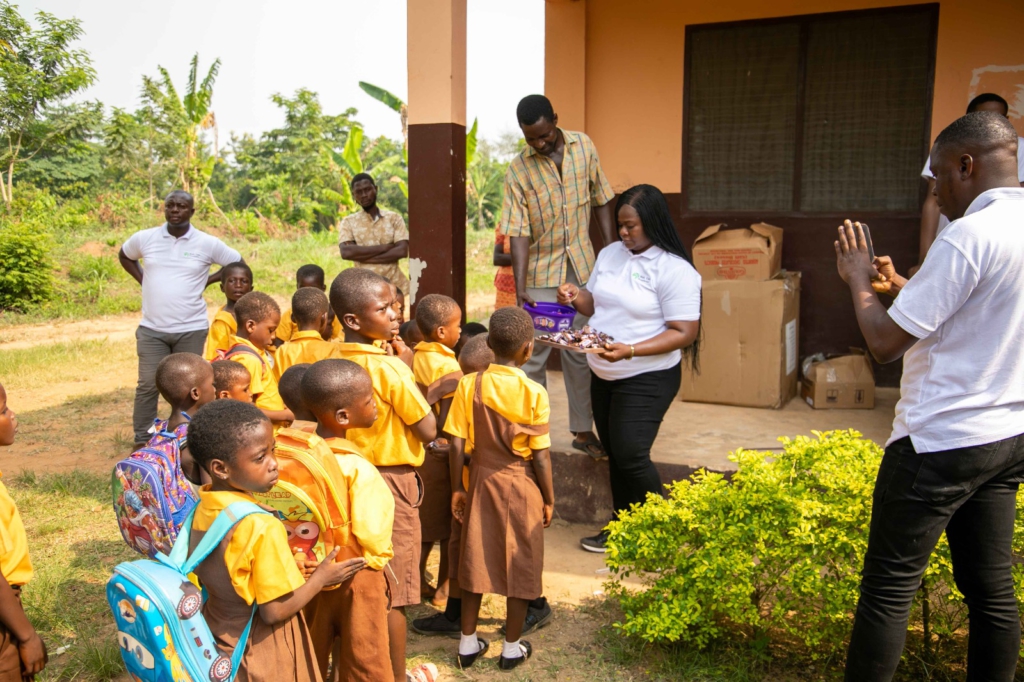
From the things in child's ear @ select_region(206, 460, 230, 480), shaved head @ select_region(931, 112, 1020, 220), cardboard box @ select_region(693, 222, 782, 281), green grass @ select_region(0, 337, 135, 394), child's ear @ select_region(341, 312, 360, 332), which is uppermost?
shaved head @ select_region(931, 112, 1020, 220)

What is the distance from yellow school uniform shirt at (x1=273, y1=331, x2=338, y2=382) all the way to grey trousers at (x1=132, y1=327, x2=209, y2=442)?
7.19 ft

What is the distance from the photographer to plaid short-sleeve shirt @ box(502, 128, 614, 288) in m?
4.90

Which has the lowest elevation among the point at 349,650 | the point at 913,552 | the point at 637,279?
the point at 349,650

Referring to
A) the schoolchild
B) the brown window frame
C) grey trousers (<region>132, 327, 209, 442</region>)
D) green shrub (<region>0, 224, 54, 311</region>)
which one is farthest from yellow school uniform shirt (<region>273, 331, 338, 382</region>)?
green shrub (<region>0, 224, 54, 311</region>)

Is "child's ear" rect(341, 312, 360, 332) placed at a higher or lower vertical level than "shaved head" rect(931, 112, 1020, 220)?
lower

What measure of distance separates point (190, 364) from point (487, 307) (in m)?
11.0

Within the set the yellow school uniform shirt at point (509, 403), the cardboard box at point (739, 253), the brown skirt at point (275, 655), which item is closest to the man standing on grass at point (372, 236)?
the cardboard box at point (739, 253)

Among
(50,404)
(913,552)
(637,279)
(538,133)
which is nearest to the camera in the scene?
(913,552)

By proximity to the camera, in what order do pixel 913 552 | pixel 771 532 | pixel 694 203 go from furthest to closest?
pixel 694 203
pixel 771 532
pixel 913 552

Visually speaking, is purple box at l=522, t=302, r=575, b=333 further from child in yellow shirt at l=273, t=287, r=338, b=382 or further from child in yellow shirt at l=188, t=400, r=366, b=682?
child in yellow shirt at l=188, t=400, r=366, b=682

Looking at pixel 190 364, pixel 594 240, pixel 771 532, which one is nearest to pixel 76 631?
pixel 190 364

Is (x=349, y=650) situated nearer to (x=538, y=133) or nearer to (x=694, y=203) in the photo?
(x=538, y=133)

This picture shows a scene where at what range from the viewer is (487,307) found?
14.2m

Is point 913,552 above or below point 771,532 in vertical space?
above
